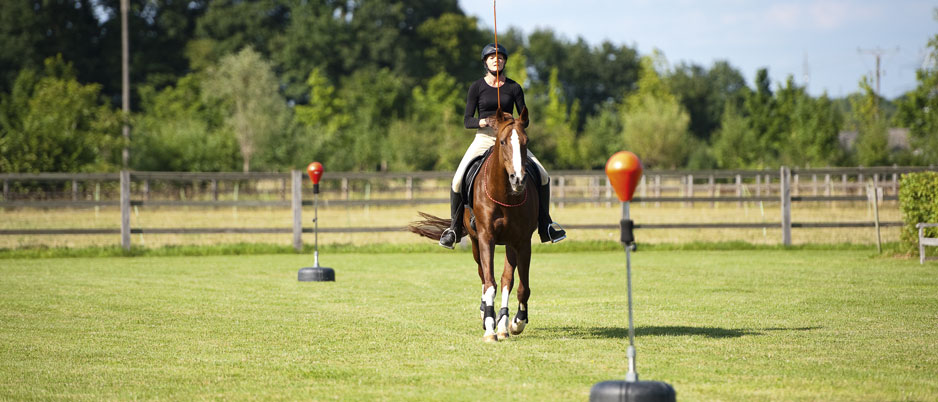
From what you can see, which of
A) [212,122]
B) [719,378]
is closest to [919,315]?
[719,378]

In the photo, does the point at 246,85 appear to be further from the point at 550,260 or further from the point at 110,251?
the point at 550,260

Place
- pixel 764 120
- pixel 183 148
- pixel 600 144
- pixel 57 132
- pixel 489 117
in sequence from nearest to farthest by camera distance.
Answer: pixel 489 117 < pixel 57 132 < pixel 183 148 < pixel 764 120 < pixel 600 144

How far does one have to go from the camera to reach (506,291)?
348 inches

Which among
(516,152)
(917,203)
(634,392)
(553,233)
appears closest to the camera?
(634,392)

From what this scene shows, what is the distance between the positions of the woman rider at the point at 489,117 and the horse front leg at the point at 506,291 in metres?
0.50

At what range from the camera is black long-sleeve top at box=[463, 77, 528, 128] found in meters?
9.18

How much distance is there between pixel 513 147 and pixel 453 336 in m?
1.93

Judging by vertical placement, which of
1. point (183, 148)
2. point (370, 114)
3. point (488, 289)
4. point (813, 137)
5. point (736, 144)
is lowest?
point (488, 289)

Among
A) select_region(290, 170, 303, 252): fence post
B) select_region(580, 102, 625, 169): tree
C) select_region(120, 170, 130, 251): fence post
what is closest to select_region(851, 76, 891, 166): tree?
select_region(580, 102, 625, 169): tree

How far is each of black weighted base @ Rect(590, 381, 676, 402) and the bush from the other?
14192 millimetres

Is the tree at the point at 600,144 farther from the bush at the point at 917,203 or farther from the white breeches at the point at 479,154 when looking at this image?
the white breeches at the point at 479,154

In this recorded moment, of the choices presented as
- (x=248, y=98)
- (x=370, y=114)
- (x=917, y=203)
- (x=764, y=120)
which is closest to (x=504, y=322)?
(x=917, y=203)

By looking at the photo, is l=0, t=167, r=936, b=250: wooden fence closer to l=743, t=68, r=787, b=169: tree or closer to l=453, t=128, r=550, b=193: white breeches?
l=743, t=68, r=787, b=169: tree

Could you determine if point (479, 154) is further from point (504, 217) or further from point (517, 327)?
point (517, 327)
